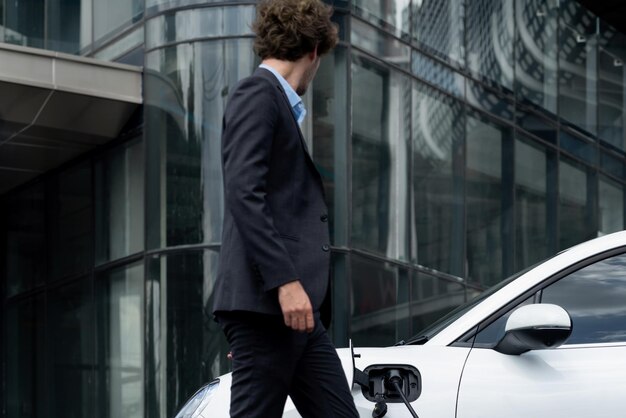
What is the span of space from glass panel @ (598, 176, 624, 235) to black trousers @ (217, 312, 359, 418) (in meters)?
15.0

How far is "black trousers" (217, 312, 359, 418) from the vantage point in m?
3.14

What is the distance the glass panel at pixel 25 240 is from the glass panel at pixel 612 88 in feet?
27.6

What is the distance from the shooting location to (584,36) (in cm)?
1769

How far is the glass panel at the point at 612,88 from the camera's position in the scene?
1805 centimetres

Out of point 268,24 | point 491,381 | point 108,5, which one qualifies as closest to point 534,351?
point 491,381

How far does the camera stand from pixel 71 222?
46.0ft

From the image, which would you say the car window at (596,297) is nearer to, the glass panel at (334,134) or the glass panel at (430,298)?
the glass panel at (334,134)

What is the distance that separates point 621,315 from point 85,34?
33.8 ft

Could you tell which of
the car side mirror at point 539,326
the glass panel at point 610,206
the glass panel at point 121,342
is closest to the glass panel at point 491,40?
the glass panel at point 610,206

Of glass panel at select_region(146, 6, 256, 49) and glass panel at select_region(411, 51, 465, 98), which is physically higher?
glass panel at select_region(146, 6, 256, 49)

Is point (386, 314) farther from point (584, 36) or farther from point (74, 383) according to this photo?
point (584, 36)

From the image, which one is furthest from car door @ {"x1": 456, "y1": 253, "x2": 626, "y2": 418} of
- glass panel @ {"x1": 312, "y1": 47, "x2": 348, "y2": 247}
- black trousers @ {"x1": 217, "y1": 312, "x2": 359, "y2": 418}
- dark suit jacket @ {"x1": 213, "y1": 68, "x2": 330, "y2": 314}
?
glass panel @ {"x1": 312, "y1": 47, "x2": 348, "y2": 247}

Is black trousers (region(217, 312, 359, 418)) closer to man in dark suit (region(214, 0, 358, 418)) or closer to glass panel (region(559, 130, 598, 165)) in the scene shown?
man in dark suit (region(214, 0, 358, 418))

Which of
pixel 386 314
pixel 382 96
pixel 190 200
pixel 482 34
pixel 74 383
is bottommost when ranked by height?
pixel 74 383
